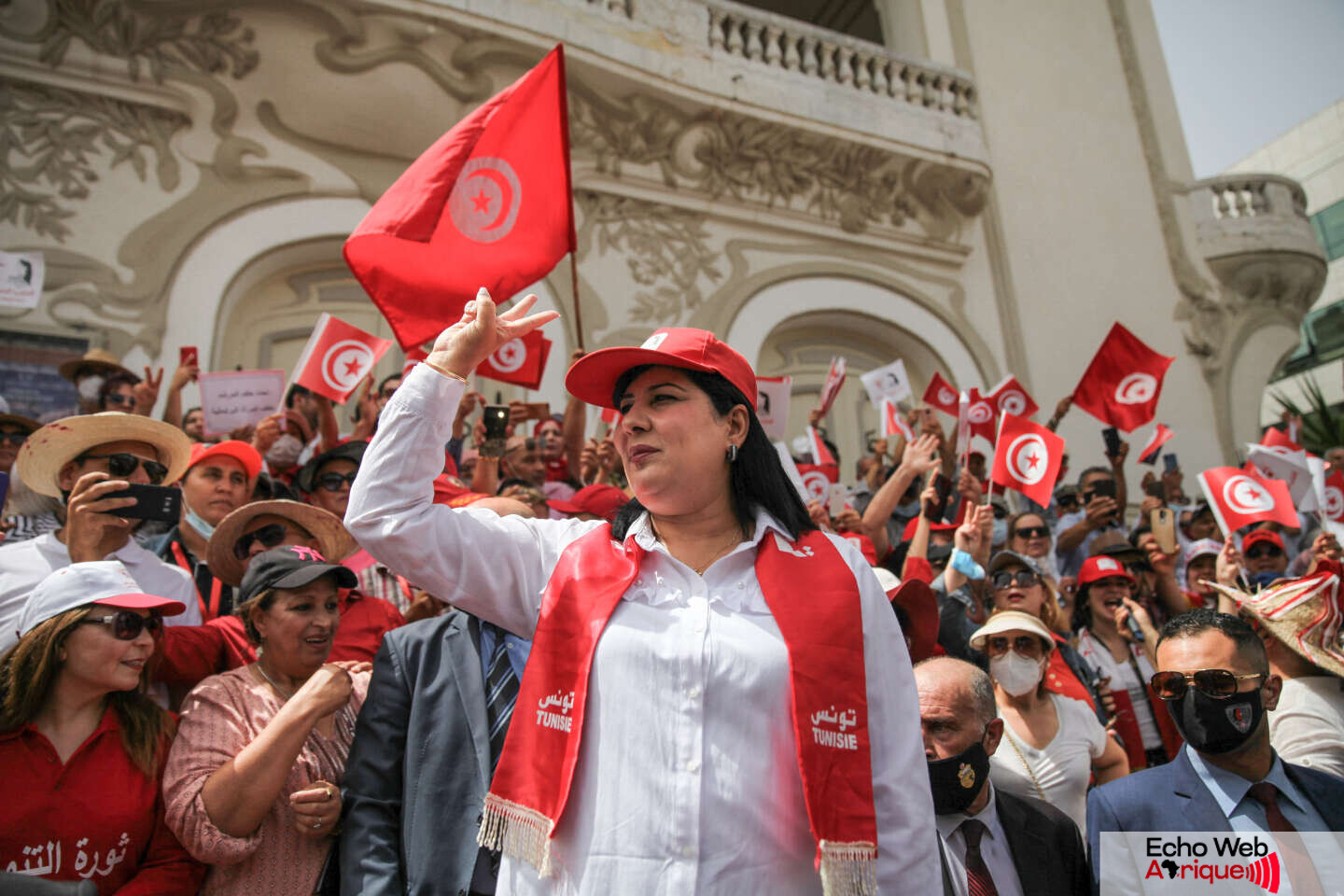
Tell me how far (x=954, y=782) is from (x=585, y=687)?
1.26 metres

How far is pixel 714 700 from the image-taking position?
1.72 meters

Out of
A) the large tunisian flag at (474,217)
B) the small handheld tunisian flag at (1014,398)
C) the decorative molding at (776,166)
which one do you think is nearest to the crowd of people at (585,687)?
the large tunisian flag at (474,217)

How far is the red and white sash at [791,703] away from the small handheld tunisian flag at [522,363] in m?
3.80

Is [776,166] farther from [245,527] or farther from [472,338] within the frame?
[472,338]

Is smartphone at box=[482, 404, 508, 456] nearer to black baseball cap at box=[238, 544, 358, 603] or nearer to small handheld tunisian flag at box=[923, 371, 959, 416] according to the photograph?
black baseball cap at box=[238, 544, 358, 603]

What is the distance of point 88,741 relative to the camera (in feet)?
8.28

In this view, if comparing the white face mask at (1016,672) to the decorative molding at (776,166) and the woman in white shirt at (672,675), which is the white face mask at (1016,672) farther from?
the decorative molding at (776,166)

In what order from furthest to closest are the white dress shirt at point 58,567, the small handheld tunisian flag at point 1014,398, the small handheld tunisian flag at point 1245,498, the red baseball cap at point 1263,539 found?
the small handheld tunisian flag at point 1014,398, the red baseball cap at point 1263,539, the small handheld tunisian flag at point 1245,498, the white dress shirt at point 58,567

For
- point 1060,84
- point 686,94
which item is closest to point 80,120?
point 686,94

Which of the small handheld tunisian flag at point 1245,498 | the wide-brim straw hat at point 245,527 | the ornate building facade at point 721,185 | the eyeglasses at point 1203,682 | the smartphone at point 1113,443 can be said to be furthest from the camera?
the ornate building facade at point 721,185

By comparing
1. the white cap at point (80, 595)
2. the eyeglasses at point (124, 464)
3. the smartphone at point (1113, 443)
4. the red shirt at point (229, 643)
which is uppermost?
the smartphone at point (1113, 443)

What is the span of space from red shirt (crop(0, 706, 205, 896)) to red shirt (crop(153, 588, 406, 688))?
0.43 meters

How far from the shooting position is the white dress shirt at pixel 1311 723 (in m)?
3.27

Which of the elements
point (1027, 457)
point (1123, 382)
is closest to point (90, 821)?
point (1027, 457)
